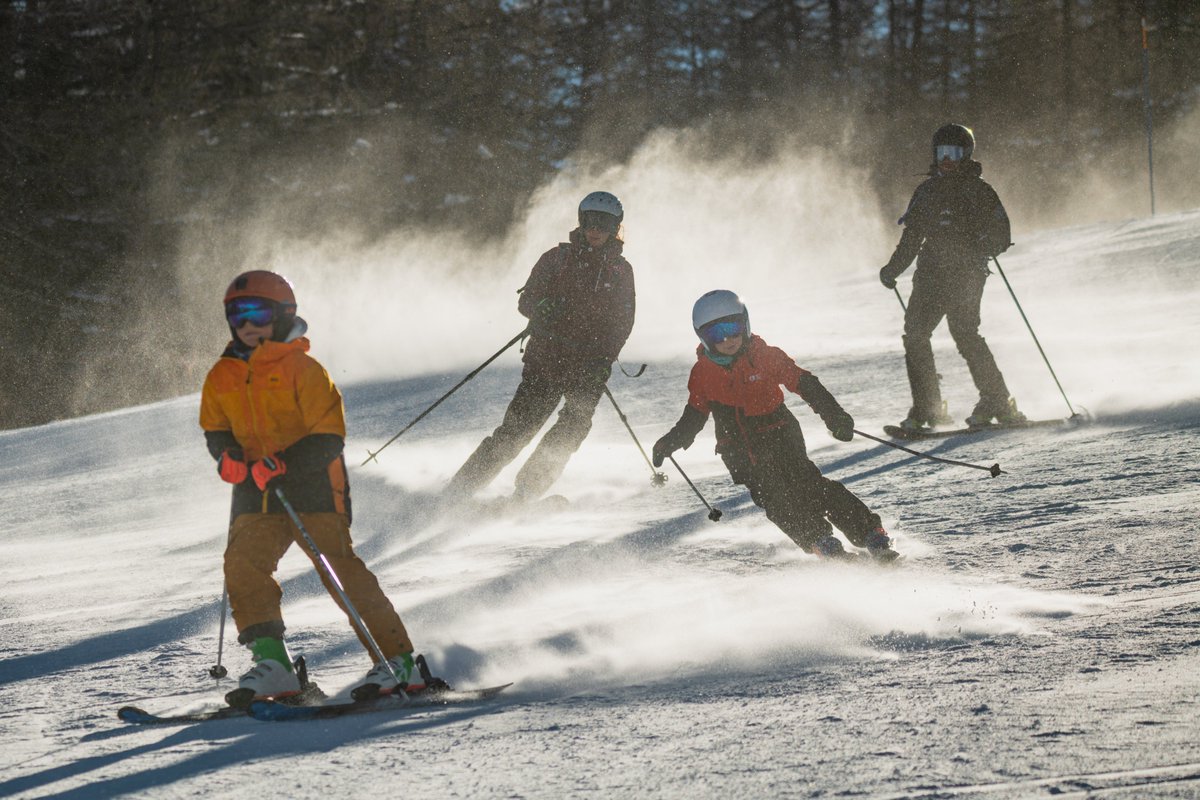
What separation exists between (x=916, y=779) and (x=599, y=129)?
3855 cm

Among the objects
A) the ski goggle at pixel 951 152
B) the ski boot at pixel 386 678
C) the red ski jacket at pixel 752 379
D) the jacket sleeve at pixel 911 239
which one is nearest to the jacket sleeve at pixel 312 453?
the ski boot at pixel 386 678

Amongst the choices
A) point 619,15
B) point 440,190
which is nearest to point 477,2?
point 619,15

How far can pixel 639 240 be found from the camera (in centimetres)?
2670

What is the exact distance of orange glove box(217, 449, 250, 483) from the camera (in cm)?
389

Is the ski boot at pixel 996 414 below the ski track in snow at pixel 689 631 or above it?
above

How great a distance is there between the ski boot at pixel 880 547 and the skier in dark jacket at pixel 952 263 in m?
3.35

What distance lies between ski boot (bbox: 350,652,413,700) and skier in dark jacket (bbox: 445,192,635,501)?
132 inches

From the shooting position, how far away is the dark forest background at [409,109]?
30.5 meters

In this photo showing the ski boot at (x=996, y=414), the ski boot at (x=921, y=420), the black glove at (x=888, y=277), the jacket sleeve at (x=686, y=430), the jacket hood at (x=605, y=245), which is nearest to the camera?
the jacket sleeve at (x=686, y=430)

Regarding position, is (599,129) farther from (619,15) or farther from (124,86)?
(124,86)

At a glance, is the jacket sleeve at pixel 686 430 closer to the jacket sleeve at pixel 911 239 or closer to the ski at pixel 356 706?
the ski at pixel 356 706

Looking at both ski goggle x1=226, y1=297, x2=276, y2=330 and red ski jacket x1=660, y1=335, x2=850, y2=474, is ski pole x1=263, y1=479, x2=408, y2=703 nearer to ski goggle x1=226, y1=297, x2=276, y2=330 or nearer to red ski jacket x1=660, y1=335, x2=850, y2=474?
ski goggle x1=226, y1=297, x2=276, y2=330

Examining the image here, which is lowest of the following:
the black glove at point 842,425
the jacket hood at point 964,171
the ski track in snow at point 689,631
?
the ski track in snow at point 689,631

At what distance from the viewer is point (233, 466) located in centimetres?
390
